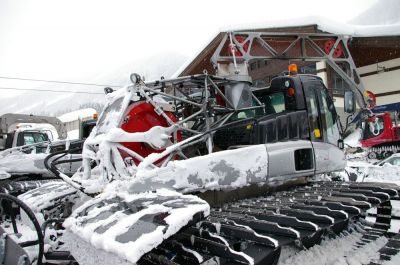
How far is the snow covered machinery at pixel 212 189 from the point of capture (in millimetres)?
2334

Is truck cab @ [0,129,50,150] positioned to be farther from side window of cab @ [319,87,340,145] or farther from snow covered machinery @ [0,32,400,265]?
side window of cab @ [319,87,340,145]

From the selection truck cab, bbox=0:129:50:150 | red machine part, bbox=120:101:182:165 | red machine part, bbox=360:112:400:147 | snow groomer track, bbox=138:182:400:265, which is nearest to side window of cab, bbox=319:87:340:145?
snow groomer track, bbox=138:182:400:265

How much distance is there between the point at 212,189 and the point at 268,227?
887 millimetres

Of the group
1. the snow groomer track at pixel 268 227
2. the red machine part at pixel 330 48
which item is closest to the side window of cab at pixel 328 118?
the snow groomer track at pixel 268 227

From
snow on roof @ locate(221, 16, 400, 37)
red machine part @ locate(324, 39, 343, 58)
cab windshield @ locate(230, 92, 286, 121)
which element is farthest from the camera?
snow on roof @ locate(221, 16, 400, 37)

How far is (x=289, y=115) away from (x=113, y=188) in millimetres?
2279

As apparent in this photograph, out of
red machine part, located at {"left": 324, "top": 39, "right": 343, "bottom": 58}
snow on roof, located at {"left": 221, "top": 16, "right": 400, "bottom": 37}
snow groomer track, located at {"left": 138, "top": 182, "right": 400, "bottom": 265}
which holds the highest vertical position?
snow on roof, located at {"left": 221, "top": 16, "right": 400, "bottom": 37}

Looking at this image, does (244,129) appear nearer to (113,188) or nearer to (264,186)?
(264,186)

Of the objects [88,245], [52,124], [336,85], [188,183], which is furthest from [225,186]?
[336,85]

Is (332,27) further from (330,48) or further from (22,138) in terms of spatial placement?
(22,138)

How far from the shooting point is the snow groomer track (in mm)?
2342

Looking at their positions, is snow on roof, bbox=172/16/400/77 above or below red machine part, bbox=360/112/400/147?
above

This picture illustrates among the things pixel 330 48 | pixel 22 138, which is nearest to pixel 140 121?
pixel 330 48

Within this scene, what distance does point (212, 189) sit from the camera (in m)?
3.36
